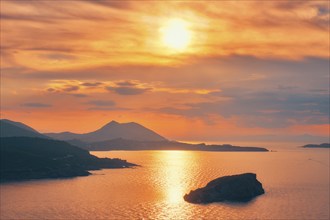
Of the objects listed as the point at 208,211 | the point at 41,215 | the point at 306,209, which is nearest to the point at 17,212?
the point at 41,215

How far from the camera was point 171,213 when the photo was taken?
161m

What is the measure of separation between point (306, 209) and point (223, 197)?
108 feet

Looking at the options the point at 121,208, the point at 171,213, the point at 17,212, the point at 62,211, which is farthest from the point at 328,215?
the point at 17,212

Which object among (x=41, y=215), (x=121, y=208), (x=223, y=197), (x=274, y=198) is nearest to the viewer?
(x=41, y=215)

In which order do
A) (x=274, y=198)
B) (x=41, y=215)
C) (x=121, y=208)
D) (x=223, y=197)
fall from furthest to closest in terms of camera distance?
(x=274, y=198) → (x=223, y=197) → (x=121, y=208) → (x=41, y=215)

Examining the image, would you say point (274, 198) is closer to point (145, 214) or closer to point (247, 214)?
point (247, 214)

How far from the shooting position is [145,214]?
156 metres

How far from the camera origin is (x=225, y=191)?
18588 centimetres

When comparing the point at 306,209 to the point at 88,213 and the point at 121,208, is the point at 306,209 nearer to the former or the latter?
the point at 121,208

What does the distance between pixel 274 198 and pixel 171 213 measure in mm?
59787

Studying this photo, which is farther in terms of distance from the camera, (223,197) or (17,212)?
(223,197)

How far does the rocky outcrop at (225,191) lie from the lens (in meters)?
181

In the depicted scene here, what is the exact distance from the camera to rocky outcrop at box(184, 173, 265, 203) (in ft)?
593

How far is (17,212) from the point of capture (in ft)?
523
